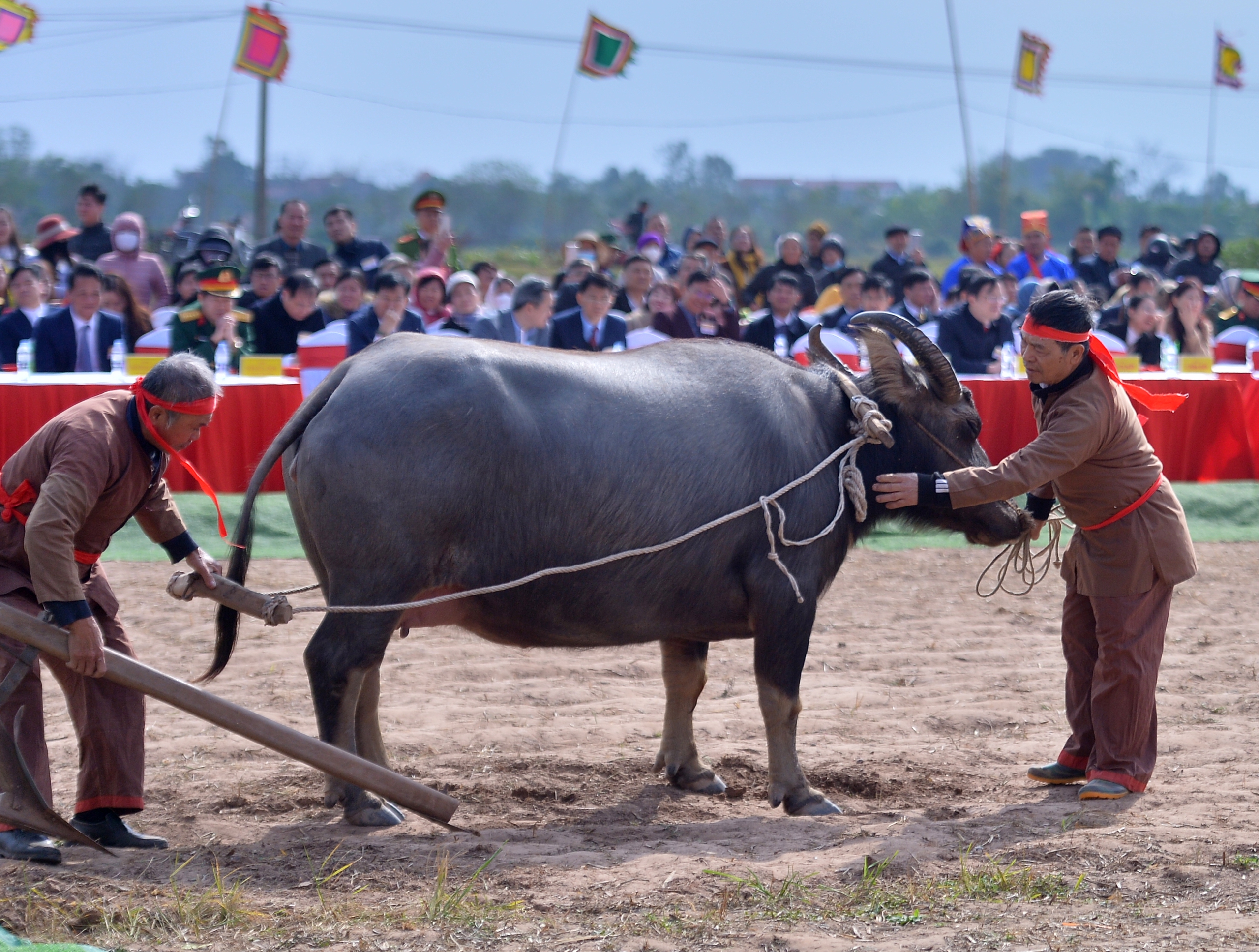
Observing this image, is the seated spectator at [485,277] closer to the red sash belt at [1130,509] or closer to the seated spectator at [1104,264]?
the seated spectator at [1104,264]

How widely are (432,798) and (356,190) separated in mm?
52263

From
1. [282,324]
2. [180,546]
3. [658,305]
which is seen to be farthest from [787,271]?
[180,546]

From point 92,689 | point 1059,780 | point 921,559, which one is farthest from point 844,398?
point 921,559

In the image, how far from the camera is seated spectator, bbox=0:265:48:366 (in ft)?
31.6

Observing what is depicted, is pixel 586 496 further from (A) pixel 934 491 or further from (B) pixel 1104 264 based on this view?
(B) pixel 1104 264

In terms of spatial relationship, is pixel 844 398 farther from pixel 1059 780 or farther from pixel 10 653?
pixel 10 653

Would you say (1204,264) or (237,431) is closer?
(237,431)

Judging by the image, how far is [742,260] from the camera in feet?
52.0

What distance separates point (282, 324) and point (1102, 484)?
7.02m

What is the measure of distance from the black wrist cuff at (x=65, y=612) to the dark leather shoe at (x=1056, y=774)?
11.9 ft

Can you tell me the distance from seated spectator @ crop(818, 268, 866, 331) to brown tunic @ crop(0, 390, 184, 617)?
25.0ft

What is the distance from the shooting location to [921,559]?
9086 millimetres

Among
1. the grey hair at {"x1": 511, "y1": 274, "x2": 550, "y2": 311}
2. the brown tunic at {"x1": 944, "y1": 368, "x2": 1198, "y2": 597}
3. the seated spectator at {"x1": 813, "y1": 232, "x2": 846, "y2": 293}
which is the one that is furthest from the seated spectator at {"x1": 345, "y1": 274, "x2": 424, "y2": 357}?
Answer: the seated spectator at {"x1": 813, "y1": 232, "x2": 846, "y2": 293}

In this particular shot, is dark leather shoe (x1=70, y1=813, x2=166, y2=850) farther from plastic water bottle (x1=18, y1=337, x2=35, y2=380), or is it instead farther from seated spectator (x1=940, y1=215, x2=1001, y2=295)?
seated spectator (x1=940, y1=215, x2=1001, y2=295)
